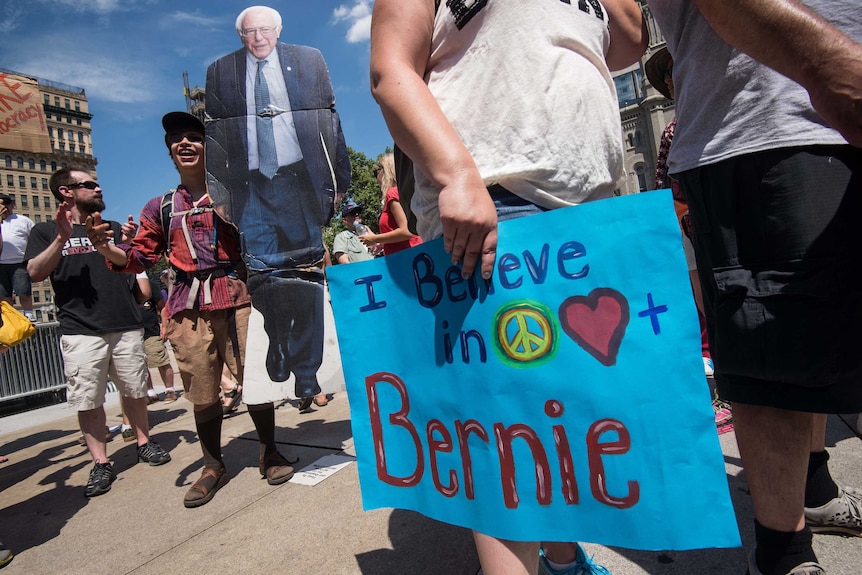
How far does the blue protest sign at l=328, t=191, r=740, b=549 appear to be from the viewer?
923 millimetres

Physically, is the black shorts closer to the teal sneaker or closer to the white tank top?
the white tank top

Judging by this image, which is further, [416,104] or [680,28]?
[680,28]

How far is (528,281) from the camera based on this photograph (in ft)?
3.36

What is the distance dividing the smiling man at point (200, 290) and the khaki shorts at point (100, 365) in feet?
2.43

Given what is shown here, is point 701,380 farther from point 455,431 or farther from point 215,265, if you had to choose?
point 215,265

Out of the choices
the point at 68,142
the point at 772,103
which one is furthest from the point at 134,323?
the point at 68,142

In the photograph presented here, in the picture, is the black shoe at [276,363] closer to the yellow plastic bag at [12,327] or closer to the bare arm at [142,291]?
the yellow plastic bag at [12,327]

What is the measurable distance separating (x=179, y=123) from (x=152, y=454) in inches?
87.3

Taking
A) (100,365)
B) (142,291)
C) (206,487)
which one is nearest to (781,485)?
(206,487)

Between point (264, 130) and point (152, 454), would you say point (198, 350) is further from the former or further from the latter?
point (264, 130)

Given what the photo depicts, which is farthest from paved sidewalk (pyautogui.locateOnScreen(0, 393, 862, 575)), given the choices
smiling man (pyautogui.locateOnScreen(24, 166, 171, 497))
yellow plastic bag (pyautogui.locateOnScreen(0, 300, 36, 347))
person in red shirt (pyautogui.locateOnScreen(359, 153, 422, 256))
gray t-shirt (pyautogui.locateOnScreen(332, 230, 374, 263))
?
gray t-shirt (pyautogui.locateOnScreen(332, 230, 374, 263))

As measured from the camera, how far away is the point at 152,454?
10.9 ft

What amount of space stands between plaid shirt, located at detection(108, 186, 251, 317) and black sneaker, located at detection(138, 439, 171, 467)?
1.22 meters

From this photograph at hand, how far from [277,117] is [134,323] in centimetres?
186
